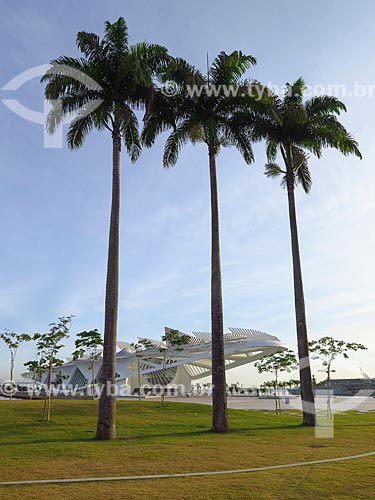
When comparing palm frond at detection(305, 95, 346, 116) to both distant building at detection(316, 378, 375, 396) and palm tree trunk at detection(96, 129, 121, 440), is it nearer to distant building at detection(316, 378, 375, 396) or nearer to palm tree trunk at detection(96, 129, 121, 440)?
palm tree trunk at detection(96, 129, 121, 440)

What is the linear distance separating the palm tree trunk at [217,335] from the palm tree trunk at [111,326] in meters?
4.27

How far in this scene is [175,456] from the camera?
46.3 feet

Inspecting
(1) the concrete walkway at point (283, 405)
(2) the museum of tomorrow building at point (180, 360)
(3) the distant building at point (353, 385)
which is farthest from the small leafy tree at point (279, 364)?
(3) the distant building at point (353, 385)

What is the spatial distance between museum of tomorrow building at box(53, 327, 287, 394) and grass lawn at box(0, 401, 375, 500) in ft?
130

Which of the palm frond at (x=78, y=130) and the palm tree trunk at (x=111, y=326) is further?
the palm frond at (x=78, y=130)

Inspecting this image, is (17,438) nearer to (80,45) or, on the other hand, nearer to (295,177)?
(80,45)

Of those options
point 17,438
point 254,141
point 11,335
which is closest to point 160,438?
point 17,438

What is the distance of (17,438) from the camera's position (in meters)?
17.7

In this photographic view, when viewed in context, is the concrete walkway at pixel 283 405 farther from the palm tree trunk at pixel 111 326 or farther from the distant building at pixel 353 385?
the distant building at pixel 353 385

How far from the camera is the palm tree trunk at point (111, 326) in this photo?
1795 centimetres

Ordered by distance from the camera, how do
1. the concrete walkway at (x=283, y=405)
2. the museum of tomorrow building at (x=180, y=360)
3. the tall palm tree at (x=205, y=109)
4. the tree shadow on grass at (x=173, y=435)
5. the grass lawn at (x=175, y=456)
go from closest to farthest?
1. the grass lawn at (x=175, y=456)
2. the tree shadow on grass at (x=173, y=435)
3. the tall palm tree at (x=205, y=109)
4. the concrete walkway at (x=283, y=405)
5. the museum of tomorrow building at (x=180, y=360)

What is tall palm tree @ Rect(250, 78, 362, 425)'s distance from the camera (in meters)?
24.2

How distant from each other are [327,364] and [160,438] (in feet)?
50.5

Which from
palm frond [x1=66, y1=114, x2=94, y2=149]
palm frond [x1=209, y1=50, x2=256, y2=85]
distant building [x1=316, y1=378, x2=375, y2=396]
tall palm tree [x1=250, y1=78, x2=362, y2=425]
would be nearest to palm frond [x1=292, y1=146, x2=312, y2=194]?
tall palm tree [x1=250, y1=78, x2=362, y2=425]
